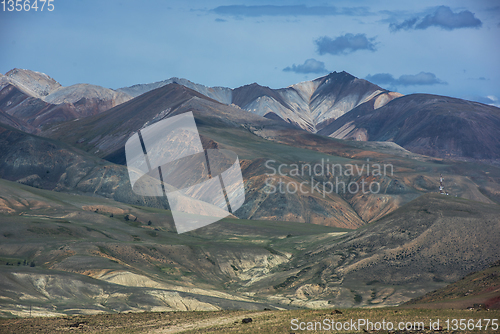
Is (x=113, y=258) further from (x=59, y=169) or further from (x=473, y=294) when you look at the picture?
(x=59, y=169)

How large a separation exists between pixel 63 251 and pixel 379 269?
48344 millimetres

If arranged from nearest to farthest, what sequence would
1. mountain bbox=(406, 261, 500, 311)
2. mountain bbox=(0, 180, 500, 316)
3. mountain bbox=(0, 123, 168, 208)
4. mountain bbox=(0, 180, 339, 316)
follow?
1. mountain bbox=(406, 261, 500, 311)
2. mountain bbox=(0, 180, 339, 316)
3. mountain bbox=(0, 180, 500, 316)
4. mountain bbox=(0, 123, 168, 208)

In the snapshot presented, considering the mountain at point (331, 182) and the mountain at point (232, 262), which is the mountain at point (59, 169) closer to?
the mountain at point (331, 182)

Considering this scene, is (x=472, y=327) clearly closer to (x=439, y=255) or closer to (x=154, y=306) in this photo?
(x=154, y=306)

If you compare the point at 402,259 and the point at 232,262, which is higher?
the point at 402,259

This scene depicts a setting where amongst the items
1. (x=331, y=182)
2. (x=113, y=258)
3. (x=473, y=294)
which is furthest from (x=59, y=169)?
(x=473, y=294)

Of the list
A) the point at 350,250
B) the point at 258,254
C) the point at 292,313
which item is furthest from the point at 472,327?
the point at 258,254

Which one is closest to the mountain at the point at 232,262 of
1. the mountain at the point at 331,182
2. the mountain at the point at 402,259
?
the mountain at the point at 402,259

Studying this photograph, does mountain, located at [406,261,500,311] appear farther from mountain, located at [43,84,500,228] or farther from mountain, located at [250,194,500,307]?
mountain, located at [43,84,500,228]

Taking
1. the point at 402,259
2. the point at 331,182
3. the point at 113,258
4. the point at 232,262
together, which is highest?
the point at 331,182

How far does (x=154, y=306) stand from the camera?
54094 millimetres

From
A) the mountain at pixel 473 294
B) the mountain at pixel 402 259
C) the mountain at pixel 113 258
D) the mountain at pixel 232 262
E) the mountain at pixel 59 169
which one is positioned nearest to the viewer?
the mountain at pixel 473 294

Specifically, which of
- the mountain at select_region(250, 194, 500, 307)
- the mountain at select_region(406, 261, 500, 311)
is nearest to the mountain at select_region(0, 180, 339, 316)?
the mountain at select_region(250, 194, 500, 307)

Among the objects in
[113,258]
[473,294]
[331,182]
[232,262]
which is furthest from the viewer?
[331,182]
